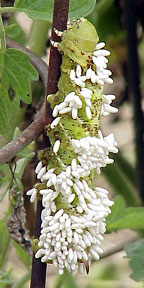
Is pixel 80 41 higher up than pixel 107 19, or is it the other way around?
pixel 107 19

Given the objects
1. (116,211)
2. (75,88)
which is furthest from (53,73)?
(116,211)

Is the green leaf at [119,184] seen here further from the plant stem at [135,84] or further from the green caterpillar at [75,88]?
the green caterpillar at [75,88]

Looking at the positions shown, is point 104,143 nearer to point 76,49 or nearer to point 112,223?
point 76,49

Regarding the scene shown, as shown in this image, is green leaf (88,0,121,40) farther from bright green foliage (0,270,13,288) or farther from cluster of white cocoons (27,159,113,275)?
cluster of white cocoons (27,159,113,275)

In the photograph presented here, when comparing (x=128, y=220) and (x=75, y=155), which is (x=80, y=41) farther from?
(x=128, y=220)

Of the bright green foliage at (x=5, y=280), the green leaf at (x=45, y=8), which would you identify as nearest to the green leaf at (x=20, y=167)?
the bright green foliage at (x=5, y=280)

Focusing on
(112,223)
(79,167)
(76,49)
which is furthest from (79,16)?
(112,223)

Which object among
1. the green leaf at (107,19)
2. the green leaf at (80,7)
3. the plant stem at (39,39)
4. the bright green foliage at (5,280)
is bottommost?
the bright green foliage at (5,280)
